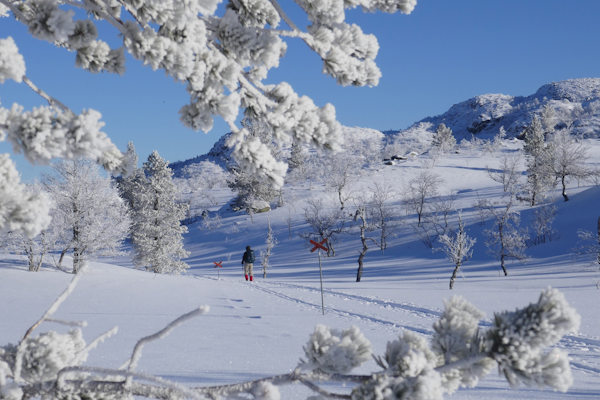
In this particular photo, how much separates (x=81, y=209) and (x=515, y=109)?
13379cm

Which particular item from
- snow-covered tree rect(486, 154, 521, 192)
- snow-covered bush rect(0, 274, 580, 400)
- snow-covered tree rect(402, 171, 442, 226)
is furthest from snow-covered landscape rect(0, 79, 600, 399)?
snow-covered tree rect(486, 154, 521, 192)

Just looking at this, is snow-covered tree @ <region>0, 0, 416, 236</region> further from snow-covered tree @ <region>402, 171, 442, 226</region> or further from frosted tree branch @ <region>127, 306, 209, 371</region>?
snow-covered tree @ <region>402, 171, 442, 226</region>

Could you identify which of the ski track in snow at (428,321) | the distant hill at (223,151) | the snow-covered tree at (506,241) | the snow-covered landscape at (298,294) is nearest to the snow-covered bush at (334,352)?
the snow-covered landscape at (298,294)

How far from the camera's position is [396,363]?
0.91 m

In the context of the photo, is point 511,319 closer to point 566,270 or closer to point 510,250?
point 566,270

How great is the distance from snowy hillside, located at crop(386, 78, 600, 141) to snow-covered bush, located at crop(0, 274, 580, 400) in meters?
104

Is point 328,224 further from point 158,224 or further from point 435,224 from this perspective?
point 158,224

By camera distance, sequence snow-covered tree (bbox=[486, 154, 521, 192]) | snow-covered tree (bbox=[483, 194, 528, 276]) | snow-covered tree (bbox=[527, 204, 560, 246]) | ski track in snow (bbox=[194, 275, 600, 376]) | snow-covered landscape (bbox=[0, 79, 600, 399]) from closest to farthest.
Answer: snow-covered landscape (bbox=[0, 79, 600, 399]) → ski track in snow (bbox=[194, 275, 600, 376]) → snow-covered tree (bbox=[483, 194, 528, 276]) → snow-covered tree (bbox=[527, 204, 560, 246]) → snow-covered tree (bbox=[486, 154, 521, 192])

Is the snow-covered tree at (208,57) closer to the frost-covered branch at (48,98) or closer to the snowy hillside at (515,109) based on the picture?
the frost-covered branch at (48,98)

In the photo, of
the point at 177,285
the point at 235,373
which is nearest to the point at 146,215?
the point at 177,285

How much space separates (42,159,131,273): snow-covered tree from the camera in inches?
624

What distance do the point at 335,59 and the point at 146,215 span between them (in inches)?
957

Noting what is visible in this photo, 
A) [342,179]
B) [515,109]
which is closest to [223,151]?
[342,179]

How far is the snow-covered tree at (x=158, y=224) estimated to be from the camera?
927 inches
